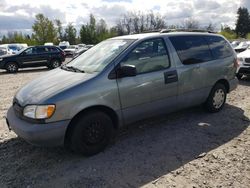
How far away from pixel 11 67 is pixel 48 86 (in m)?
13.9

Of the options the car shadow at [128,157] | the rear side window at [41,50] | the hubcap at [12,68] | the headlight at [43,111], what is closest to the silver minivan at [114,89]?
the headlight at [43,111]

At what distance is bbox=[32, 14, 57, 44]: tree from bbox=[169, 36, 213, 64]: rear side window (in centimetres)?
5467

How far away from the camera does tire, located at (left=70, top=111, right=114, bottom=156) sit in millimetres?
3750

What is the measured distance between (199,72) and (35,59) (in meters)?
14.0

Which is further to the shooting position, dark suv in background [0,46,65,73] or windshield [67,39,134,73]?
dark suv in background [0,46,65,73]

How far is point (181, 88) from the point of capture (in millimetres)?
4832

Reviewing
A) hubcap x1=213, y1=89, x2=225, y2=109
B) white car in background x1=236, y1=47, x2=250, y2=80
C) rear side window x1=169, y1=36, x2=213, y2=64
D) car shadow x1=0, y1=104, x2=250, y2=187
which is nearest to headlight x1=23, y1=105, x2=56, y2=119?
car shadow x1=0, y1=104, x2=250, y2=187

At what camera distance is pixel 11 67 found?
16.5m

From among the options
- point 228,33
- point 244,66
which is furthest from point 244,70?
point 228,33

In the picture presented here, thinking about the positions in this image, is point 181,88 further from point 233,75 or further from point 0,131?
point 0,131

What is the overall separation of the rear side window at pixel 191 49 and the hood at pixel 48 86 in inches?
71.0

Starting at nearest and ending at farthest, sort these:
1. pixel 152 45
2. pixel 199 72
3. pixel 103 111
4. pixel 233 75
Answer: pixel 103 111, pixel 152 45, pixel 199 72, pixel 233 75

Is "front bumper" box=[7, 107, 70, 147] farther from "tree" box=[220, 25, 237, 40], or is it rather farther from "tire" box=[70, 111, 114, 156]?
"tree" box=[220, 25, 237, 40]

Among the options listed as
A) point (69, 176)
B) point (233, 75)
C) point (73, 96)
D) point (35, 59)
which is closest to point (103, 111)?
point (73, 96)
